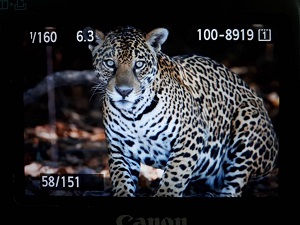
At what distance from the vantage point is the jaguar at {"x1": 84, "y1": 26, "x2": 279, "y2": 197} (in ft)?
9.01

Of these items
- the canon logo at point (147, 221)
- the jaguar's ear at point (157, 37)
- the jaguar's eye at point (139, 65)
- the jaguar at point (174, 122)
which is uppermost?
the jaguar's ear at point (157, 37)

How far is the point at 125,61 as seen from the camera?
274cm

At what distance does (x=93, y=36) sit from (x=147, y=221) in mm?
667

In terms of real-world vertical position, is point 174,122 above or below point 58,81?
below

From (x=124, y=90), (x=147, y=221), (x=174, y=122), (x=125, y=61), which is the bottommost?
(x=147, y=221)

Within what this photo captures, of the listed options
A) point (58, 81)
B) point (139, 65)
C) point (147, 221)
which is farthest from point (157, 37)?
point (147, 221)

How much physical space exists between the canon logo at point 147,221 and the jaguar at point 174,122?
86mm

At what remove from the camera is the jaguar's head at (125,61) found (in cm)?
272

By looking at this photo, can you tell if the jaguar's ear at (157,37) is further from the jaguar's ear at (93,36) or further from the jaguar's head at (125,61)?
the jaguar's ear at (93,36)

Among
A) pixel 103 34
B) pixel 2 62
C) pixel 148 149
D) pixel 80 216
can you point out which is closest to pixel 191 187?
pixel 148 149

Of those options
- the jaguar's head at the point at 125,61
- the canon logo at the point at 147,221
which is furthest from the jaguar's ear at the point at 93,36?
the canon logo at the point at 147,221

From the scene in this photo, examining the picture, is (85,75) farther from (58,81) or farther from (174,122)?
(174,122)

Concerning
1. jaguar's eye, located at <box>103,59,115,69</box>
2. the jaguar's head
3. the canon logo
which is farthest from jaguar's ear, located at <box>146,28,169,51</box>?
the canon logo

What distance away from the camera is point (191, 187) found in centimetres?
283
